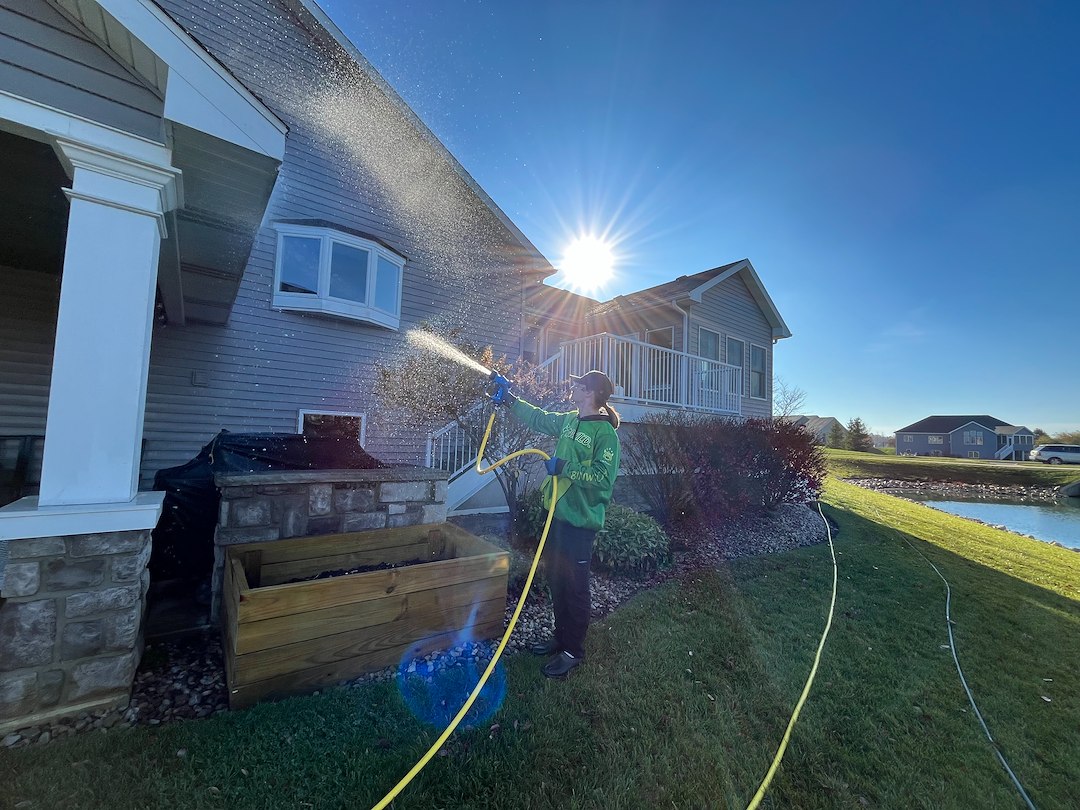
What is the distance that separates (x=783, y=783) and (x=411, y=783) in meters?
1.68

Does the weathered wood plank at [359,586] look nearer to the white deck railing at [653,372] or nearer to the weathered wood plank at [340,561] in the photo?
the weathered wood plank at [340,561]

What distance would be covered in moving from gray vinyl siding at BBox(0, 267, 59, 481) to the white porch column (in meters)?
4.84

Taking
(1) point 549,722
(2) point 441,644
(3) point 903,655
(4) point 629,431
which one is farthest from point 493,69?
(3) point 903,655

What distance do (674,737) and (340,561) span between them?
2.42m

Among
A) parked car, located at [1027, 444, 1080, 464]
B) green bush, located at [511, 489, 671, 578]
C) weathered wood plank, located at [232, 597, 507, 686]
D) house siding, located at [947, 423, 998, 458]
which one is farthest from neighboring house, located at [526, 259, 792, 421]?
house siding, located at [947, 423, 998, 458]

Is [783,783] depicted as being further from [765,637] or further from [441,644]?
[441,644]

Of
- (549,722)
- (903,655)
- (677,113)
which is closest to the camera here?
(549,722)

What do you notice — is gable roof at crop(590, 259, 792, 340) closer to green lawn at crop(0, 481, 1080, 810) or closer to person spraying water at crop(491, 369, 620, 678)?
green lawn at crop(0, 481, 1080, 810)

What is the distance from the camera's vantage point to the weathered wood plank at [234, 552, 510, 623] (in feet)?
6.97

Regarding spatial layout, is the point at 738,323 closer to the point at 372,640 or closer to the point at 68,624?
the point at 372,640

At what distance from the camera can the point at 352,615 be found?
2.42m

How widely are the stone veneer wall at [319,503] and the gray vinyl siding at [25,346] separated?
4586 millimetres

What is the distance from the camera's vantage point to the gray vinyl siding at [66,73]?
2068 millimetres

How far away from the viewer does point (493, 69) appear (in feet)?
22.0
